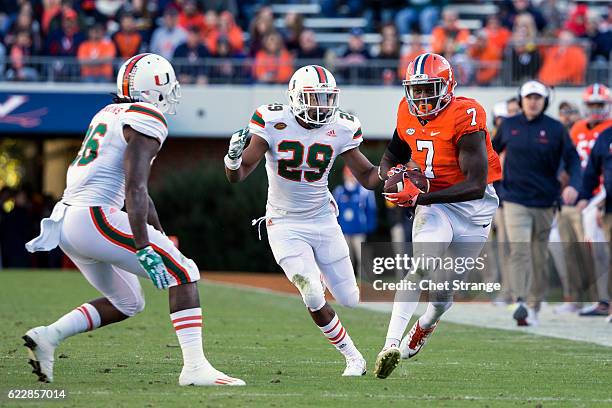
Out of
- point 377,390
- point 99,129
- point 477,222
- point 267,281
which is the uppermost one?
point 99,129

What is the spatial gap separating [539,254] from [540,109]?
4.42ft

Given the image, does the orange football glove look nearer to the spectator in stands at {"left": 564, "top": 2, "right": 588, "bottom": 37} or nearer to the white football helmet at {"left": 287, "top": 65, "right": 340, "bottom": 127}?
the white football helmet at {"left": 287, "top": 65, "right": 340, "bottom": 127}

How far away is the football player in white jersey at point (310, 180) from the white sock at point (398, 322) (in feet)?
0.77

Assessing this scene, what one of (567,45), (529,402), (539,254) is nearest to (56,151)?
(567,45)

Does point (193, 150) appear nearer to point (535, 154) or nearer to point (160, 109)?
point (535, 154)

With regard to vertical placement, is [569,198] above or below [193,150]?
above

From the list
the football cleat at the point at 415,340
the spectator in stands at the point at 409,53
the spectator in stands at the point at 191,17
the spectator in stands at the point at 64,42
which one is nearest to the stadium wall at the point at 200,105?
the spectator in stands at the point at 409,53

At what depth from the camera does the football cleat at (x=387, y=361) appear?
670 centimetres

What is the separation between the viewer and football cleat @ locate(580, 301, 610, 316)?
460 inches

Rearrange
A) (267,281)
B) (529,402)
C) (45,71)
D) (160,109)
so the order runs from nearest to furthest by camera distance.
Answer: (529,402)
(160,109)
(267,281)
(45,71)

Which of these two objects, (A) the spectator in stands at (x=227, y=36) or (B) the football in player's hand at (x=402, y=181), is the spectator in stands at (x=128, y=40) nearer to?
(A) the spectator in stands at (x=227, y=36)

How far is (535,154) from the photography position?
10.8 meters

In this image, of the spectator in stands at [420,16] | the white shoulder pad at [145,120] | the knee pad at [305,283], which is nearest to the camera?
the white shoulder pad at [145,120]

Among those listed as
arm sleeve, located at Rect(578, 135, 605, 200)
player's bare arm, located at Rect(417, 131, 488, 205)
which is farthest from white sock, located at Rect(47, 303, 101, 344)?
arm sleeve, located at Rect(578, 135, 605, 200)
